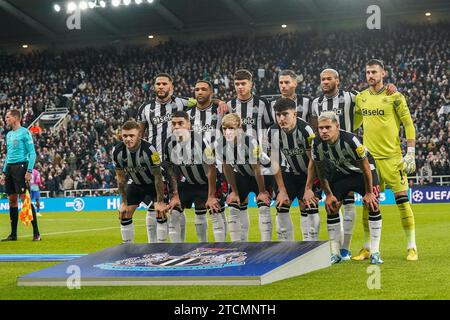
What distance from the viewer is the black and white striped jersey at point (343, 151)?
8.38 metres

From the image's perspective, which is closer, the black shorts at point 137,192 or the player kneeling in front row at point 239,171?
the player kneeling in front row at point 239,171

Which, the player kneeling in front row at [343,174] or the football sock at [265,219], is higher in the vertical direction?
the player kneeling in front row at [343,174]

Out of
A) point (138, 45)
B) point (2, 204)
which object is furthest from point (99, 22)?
point (2, 204)

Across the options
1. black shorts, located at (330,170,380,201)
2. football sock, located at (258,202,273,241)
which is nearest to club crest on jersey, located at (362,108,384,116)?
black shorts, located at (330,170,380,201)

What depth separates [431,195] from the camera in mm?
26125

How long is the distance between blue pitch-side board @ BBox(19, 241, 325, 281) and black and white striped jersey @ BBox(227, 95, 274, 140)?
74.4 inches

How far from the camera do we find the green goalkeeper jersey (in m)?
9.04

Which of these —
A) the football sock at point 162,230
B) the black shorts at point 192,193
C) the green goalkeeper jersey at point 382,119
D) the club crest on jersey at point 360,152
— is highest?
the green goalkeeper jersey at point 382,119

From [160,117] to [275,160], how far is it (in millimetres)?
1748


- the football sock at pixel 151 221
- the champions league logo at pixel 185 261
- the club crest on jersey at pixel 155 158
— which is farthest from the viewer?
the football sock at pixel 151 221

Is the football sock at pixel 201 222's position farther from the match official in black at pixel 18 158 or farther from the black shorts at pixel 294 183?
the match official in black at pixel 18 158

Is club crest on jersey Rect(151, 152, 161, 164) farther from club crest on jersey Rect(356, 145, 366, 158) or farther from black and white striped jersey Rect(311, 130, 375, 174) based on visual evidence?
club crest on jersey Rect(356, 145, 366, 158)

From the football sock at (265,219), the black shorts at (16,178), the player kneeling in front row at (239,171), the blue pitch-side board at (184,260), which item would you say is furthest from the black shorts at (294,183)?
the black shorts at (16,178)

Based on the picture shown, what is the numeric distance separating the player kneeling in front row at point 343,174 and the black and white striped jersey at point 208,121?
1541 mm
